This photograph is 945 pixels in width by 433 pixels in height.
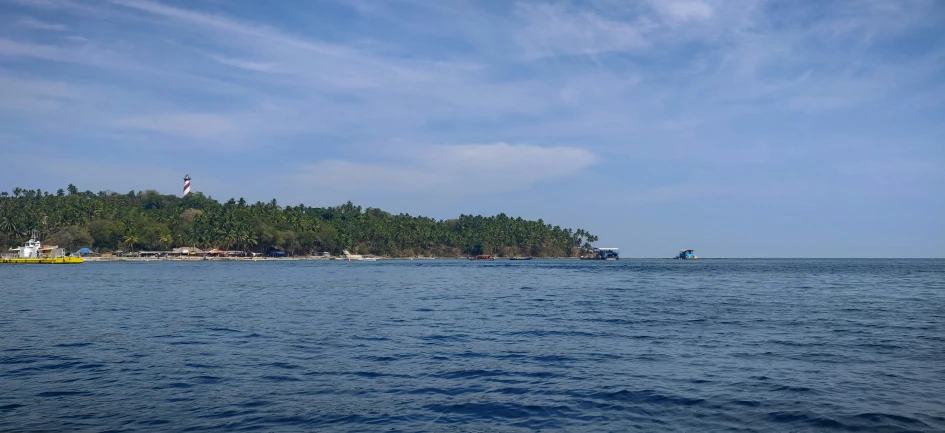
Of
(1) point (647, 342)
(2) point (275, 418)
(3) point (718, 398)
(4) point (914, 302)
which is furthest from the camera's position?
(4) point (914, 302)

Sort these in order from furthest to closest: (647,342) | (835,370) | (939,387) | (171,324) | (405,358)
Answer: (171,324) < (647,342) < (405,358) < (835,370) < (939,387)

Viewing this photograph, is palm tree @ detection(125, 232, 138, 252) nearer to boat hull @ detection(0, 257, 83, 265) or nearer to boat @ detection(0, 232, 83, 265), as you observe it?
boat @ detection(0, 232, 83, 265)

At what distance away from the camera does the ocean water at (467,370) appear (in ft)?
47.7

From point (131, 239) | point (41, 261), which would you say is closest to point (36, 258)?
point (41, 261)

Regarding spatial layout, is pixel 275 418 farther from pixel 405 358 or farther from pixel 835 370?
pixel 835 370

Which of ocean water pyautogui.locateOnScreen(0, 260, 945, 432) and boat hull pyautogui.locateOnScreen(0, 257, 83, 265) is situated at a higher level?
boat hull pyautogui.locateOnScreen(0, 257, 83, 265)

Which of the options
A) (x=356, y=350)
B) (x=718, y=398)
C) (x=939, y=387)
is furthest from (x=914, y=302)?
(x=356, y=350)

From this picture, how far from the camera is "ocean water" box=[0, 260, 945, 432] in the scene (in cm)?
1454

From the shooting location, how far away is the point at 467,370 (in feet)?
66.7

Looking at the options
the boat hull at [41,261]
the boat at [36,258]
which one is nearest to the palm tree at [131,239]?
the boat at [36,258]

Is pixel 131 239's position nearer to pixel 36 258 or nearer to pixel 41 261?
pixel 36 258

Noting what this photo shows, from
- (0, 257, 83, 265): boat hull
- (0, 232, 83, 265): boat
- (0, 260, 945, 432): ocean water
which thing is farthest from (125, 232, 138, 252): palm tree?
(0, 260, 945, 432): ocean water

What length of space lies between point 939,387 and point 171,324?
3071 cm

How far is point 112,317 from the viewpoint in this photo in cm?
3428
